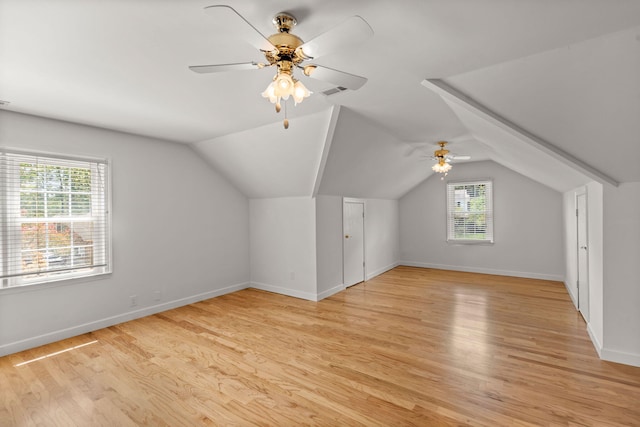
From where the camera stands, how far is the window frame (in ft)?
21.1

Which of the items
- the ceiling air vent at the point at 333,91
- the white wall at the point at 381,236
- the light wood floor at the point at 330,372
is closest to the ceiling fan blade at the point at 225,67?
the ceiling air vent at the point at 333,91

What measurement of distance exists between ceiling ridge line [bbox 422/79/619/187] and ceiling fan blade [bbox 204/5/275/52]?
1.52m

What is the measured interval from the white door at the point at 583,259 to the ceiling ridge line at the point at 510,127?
1090mm

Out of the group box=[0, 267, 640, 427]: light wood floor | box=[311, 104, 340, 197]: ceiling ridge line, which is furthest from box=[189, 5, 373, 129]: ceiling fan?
box=[0, 267, 640, 427]: light wood floor

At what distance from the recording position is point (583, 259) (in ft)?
12.2

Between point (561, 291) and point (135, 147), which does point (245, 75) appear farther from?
point (561, 291)

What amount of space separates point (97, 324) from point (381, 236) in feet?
17.4

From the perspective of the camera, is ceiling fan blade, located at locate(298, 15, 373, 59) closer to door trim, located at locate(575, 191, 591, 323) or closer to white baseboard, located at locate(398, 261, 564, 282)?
door trim, located at locate(575, 191, 591, 323)

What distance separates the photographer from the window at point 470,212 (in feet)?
21.3

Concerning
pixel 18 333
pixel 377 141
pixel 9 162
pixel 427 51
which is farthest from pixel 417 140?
pixel 18 333

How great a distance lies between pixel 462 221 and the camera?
6.81m

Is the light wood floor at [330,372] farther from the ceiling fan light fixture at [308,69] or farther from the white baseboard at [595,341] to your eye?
the ceiling fan light fixture at [308,69]

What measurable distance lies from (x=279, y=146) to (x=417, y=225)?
467 cm

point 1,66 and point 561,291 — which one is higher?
point 1,66
